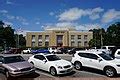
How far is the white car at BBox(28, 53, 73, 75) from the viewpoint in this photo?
1521 cm

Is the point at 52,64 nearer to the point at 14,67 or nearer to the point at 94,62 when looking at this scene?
the point at 14,67


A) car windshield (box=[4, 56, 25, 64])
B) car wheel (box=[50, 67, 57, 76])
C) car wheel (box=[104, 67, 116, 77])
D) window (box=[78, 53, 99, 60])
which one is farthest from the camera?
window (box=[78, 53, 99, 60])

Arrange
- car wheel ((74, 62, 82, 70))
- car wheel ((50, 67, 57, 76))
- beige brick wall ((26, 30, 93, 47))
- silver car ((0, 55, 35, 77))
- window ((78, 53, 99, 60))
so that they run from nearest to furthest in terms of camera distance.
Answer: silver car ((0, 55, 35, 77)), car wheel ((50, 67, 57, 76)), window ((78, 53, 99, 60)), car wheel ((74, 62, 82, 70)), beige brick wall ((26, 30, 93, 47))

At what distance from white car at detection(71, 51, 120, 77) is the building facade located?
3416 inches


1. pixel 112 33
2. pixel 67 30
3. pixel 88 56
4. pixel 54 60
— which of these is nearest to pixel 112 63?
pixel 88 56

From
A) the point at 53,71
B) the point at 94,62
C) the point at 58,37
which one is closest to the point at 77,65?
the point at 94,62

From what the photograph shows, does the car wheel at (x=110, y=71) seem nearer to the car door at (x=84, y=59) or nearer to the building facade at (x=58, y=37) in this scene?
the car door at (x=84, y=59)

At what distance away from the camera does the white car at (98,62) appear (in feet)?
50.0

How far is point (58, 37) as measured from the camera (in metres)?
107

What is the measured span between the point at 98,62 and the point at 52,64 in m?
3.28

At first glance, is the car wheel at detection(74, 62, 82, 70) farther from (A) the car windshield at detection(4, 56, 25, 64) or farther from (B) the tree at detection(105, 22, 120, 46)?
(B) the tree at detection(105, 22, 120, 46)

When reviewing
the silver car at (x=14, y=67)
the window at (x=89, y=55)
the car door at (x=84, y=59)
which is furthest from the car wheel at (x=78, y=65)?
the silver car at (x=14, y=67)

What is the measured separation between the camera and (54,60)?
16.4m

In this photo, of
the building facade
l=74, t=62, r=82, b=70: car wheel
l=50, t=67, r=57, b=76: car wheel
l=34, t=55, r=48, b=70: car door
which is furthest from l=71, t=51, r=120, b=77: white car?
the building facade
